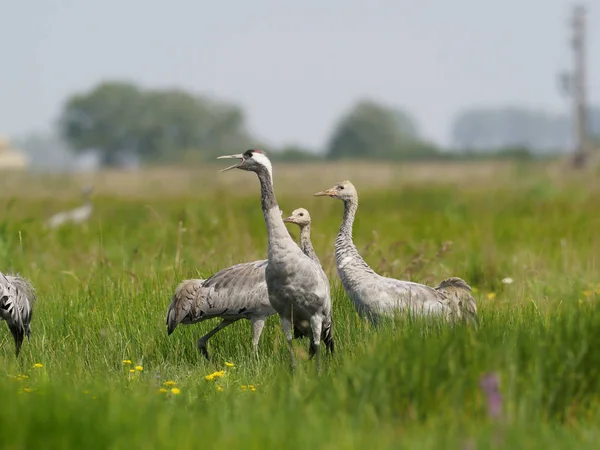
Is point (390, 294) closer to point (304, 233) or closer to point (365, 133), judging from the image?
point (304, 233)

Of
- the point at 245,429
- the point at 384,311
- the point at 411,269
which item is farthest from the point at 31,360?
the point at 411,269

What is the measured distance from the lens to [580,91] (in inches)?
2283

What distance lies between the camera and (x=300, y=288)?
698cm

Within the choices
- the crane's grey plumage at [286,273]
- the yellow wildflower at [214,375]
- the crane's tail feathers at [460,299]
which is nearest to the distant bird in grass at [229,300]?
the crane's grey plumage at [286,273]

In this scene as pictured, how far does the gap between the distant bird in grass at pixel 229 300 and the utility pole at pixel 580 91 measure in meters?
52.7

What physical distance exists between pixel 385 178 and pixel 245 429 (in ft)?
170

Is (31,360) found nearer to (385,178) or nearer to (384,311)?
(384,311)

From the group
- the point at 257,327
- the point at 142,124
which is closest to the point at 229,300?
the point at 257,327

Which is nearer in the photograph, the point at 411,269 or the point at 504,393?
the point at 504,393

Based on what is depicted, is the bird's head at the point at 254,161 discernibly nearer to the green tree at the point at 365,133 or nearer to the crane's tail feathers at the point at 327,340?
the crane's tail feathers at the point at 327,340

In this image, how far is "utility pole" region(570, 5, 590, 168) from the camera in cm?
5775

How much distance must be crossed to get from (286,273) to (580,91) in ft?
180

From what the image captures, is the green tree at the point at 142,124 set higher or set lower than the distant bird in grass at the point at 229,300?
higher

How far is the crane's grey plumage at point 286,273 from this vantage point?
683 cm
